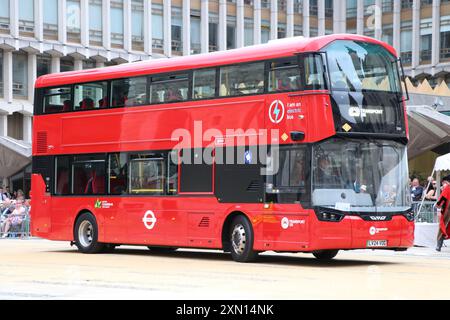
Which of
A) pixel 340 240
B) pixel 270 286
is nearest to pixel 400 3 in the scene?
pixel 340 240

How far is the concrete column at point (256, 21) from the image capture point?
2827 inches

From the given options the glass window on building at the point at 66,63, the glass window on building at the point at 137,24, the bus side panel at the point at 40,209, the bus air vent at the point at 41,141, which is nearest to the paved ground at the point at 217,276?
the bus side panel at the point at 40,209

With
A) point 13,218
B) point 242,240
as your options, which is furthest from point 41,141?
point 13,218

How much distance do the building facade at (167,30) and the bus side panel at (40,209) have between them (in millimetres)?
33195

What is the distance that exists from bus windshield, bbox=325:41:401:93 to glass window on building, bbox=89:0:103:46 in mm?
44338

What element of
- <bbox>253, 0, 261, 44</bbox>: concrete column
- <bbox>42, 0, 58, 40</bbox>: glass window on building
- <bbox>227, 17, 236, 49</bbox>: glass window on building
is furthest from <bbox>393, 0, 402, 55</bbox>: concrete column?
<bbox>42, 0, 58, 40</bbox>: glass window on building

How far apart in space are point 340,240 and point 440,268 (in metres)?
1.85

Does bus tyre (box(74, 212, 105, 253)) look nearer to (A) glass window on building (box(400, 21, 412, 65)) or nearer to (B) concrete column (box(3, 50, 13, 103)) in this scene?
(B) concrete column (box(3, 50, 13, 103))

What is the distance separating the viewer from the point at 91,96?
25.9 metres

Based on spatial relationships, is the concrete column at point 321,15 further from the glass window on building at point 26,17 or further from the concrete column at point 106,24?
the glass window on building at point 26,17

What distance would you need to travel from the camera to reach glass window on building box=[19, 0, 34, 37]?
60.7 m

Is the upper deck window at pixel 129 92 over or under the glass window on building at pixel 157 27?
under

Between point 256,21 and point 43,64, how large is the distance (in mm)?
15702
